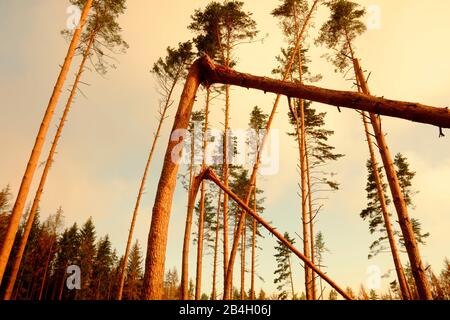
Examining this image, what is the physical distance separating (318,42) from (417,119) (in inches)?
498

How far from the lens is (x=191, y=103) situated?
9.75 ft

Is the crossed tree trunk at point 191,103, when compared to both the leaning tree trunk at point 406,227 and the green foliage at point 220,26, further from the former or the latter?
the green foliage at point 220,26

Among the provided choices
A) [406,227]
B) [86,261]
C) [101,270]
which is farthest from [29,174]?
[101,270]

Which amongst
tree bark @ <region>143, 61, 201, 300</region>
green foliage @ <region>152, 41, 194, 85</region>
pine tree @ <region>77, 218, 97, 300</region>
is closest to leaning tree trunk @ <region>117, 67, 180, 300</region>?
green foliage @ <region>152, 41, 194, 85</region>

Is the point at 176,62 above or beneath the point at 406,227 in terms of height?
above

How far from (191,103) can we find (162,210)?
50.0 inches

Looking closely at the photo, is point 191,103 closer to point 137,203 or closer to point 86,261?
point 137,203

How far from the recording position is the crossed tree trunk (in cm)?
222

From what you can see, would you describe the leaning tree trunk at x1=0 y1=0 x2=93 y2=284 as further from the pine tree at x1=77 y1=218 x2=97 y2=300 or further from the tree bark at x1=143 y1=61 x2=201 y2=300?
the pine tree at x1=77 y1=218 x2=97 y2=300

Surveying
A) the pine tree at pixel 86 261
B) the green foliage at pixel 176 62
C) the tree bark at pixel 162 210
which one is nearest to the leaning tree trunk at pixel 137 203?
the green foliage at pixel 176 62
